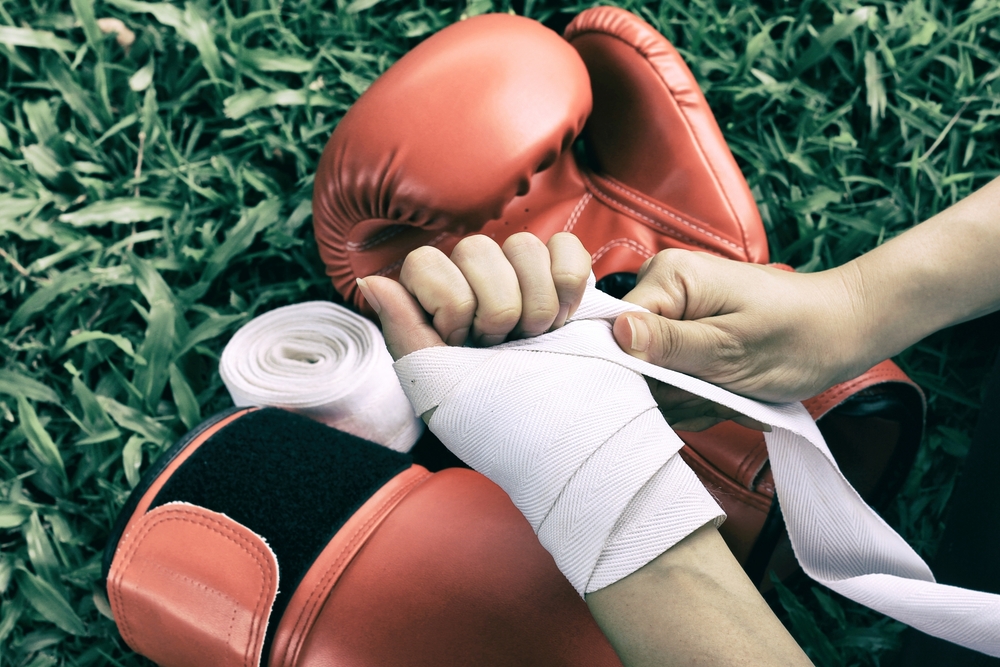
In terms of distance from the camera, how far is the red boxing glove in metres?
1.10

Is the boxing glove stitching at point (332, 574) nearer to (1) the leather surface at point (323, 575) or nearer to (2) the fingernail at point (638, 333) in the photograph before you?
(1) the leather surface at point (323, 575)

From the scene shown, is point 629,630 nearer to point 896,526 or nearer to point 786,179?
→ point 896,526

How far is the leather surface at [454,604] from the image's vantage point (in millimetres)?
836

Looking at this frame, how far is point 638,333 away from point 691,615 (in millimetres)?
313

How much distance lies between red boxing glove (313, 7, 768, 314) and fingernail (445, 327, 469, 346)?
1.18 feet

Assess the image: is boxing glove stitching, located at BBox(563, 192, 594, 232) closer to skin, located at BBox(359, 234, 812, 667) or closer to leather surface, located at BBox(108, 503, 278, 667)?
skin, located at BBox(359, 234, 812, 667)

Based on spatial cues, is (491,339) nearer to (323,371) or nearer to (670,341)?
(670,341)

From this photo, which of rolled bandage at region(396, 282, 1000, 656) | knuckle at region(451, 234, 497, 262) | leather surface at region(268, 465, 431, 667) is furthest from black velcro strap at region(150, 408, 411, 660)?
knuckle at region(451, 234, 497, 262)

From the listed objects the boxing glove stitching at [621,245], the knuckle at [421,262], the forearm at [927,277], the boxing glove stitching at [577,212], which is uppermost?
the knuckle at [421,262]

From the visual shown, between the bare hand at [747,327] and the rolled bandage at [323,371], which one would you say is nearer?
the bare hand at [747,327]

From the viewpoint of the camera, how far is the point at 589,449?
2.35 feet

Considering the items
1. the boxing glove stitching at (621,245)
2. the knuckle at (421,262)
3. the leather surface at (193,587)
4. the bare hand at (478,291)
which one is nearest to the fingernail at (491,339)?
the bare hand at (478,291)

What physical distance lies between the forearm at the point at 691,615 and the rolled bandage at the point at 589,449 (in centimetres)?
3

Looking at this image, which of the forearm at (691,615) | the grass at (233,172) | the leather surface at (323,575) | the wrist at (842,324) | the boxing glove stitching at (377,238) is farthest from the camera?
the grass at (233,172)
